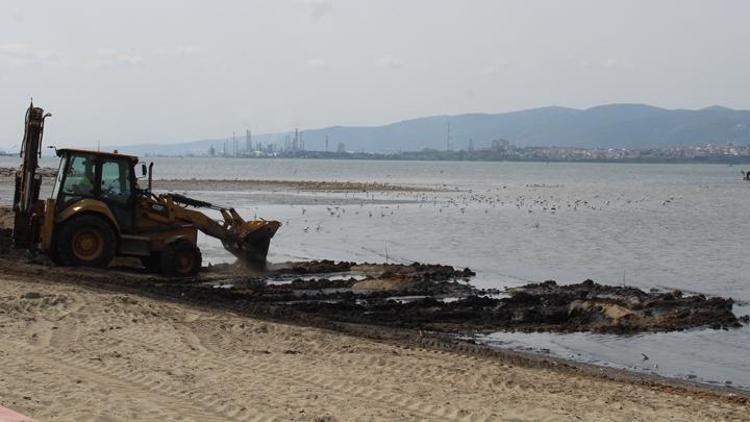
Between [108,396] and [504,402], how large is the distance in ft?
12.0

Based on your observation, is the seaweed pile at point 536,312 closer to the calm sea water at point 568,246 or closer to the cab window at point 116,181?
the calm sea water at point 568,246

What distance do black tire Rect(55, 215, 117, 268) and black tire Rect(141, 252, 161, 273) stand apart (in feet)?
3.21

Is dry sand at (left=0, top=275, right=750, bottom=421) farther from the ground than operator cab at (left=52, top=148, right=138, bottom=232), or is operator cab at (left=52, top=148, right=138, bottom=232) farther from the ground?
operator cab at (left=52, top=148, right=138, bottom=232)

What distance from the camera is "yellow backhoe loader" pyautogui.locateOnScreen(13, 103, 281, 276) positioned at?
1825 cm

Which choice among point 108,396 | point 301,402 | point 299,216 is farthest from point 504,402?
point 299,216

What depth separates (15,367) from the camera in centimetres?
951

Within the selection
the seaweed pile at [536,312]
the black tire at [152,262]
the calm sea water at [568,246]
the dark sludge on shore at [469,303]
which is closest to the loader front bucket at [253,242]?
the dark sludge on shore at [469,303]

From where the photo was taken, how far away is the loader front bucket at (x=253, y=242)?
68.5 ft

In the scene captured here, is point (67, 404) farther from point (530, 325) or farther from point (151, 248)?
point (151, 248)

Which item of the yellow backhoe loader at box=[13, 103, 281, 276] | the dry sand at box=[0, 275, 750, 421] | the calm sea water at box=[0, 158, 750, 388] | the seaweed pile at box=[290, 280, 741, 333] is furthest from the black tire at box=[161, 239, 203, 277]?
the dry sand at box=[0, 275, 750, 421]

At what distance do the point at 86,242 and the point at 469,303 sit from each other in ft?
23.7

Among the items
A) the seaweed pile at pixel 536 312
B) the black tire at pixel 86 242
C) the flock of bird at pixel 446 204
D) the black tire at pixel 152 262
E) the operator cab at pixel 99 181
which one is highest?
the operator cab at pixel 99 181

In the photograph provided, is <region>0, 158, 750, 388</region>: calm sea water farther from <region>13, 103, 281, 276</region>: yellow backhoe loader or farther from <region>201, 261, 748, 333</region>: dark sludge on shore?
<region>13, 103, 281, 276</region>: yellow backhoe loader

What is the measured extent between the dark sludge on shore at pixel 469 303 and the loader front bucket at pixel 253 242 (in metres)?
0.50
